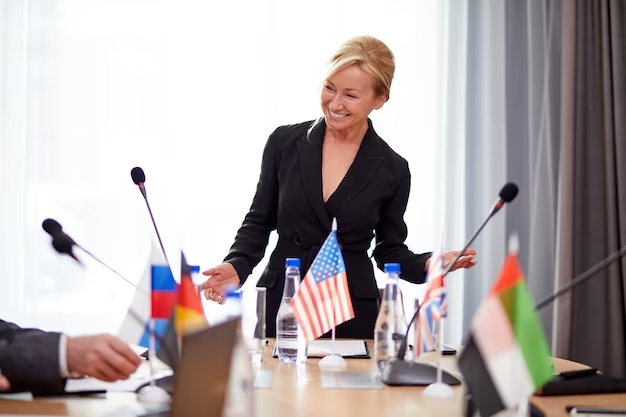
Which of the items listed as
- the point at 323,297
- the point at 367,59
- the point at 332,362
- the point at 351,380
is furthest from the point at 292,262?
the point at 367,59

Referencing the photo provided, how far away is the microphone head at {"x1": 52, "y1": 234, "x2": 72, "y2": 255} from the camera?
165cm

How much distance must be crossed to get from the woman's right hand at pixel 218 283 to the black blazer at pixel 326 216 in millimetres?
144

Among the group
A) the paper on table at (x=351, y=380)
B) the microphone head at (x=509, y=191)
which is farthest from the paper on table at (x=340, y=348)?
the microphone head at (x=509, y=191)

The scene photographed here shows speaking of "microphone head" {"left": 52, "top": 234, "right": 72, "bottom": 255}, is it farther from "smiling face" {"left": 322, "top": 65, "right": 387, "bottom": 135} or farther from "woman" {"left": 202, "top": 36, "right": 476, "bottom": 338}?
"smiling face" {"left": 322, "top": 65, "right": 387, "bottom": 135}

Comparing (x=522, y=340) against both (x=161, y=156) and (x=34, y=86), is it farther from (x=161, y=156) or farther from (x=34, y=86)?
(x=34, y=86)

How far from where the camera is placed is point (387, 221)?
272 cm

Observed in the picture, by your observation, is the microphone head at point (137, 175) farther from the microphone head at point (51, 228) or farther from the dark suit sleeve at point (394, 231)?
the dark suit sleeve at point (394, 231)

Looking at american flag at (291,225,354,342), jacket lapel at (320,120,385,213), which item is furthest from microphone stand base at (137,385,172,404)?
jacket lapel at (320,120,385,213)

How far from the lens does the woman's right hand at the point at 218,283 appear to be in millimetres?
2244

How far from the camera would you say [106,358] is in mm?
1481

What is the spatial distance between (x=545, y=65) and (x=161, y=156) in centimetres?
205

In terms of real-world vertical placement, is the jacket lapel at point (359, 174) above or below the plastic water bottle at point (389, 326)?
above

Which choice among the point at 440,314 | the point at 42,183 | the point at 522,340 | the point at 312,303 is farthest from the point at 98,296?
the point at 522,340

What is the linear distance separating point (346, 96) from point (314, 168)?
10.7 inches
